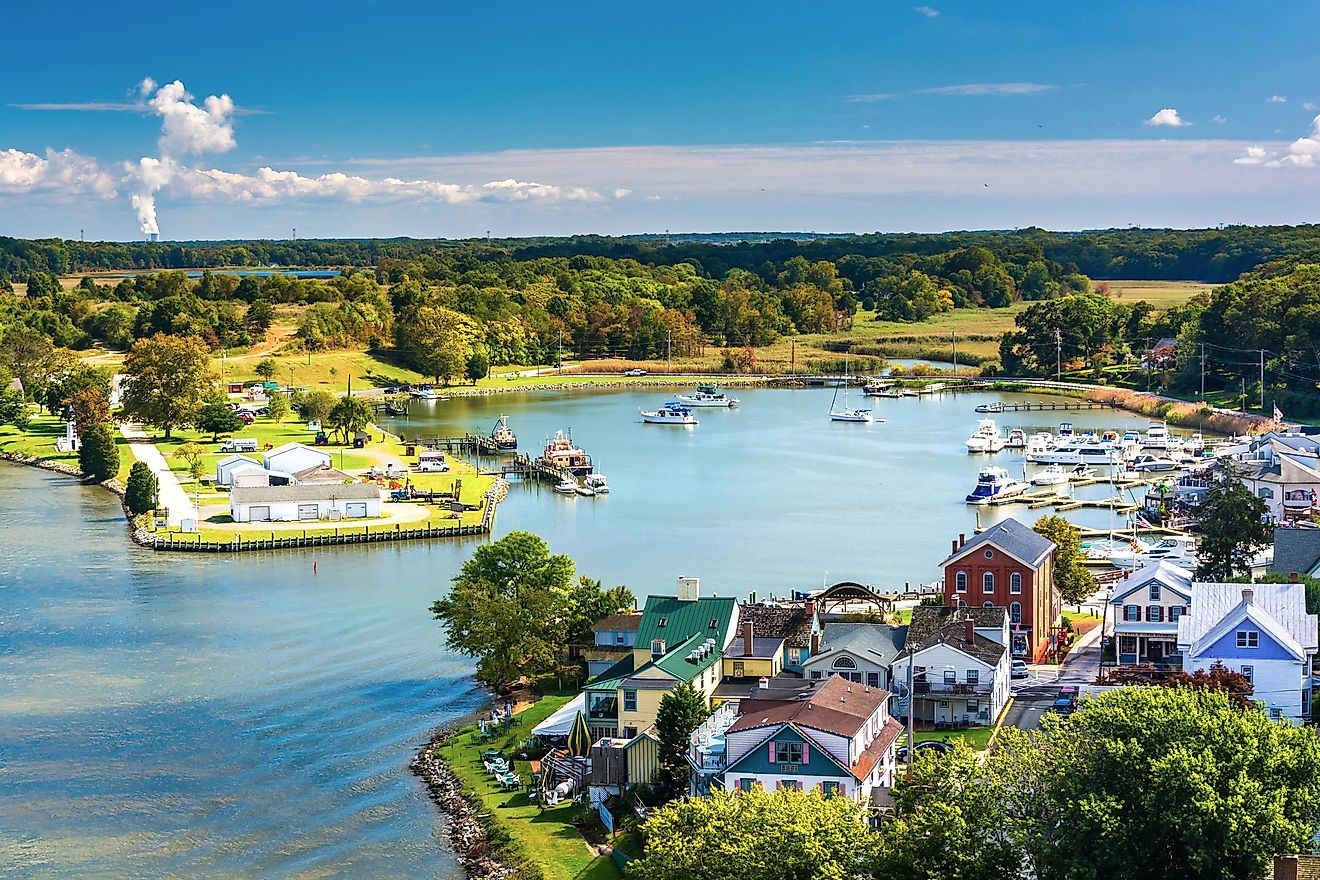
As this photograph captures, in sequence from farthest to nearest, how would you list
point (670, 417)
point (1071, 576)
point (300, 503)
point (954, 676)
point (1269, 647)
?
point (670, 417) < point (300, 503) < point (1071, 576) < point (954, 676) < point (1269, 647)

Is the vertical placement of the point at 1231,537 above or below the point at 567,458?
above

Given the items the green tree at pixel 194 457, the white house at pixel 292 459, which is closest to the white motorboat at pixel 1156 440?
the white house at pixel 292 459

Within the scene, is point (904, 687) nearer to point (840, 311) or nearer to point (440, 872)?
point (440, 872)

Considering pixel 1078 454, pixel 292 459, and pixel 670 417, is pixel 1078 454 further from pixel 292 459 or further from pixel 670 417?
pixel 292 459

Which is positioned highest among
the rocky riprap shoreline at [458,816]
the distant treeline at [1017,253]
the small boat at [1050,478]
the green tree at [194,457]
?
the distant treeline at [1017,253]

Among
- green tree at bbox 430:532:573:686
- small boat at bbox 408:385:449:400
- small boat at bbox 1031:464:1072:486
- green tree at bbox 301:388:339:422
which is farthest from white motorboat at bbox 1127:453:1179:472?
small boat at bbox 408:385:449:400

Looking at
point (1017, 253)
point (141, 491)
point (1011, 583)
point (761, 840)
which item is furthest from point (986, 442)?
point (1017, 253)

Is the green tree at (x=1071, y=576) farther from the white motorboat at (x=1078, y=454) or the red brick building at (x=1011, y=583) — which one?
the white motorboat at (x=1078, y=454)

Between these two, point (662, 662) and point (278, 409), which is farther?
point (278, 409)
